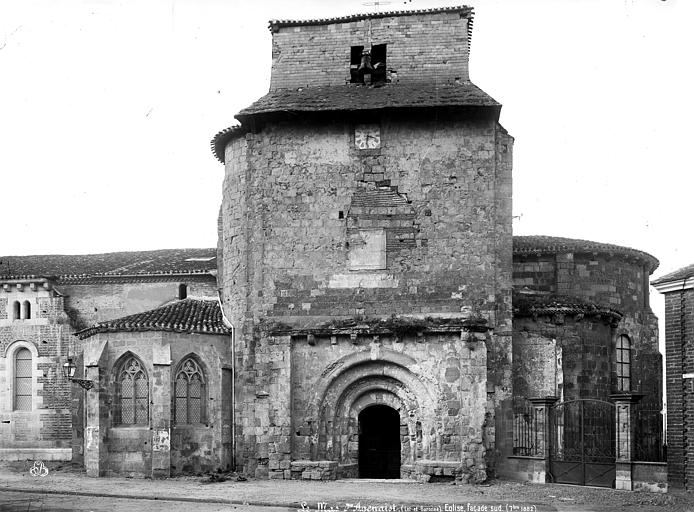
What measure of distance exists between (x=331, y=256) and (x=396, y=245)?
1.84 m

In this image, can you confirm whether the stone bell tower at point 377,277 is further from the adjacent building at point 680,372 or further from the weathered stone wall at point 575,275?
the adjacent building at point 680,372

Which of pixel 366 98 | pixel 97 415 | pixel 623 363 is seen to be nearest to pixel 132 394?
pixel 97 415

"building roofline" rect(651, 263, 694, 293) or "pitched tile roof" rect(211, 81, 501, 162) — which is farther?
"pitched tile roof" rect(211, 81, 501, 162)

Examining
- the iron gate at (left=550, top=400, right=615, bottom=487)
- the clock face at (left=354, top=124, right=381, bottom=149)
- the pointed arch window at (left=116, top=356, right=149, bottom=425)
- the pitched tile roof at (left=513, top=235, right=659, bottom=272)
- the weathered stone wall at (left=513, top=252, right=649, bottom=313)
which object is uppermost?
the clock face at (left=354, top=124, right=381, bottom=149)

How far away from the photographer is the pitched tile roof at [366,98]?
102 feet

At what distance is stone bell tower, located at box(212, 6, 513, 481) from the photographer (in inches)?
1203

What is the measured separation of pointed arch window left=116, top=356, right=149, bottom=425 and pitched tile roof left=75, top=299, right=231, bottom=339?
103 centimetres

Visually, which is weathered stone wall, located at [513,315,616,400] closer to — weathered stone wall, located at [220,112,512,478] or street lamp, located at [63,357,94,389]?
weathered stone wall, located at [220,112,512,478]

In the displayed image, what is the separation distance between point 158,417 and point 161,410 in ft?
0.68

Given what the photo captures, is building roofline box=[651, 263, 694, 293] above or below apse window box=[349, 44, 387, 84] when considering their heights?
below

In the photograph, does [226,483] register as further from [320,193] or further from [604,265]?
[604,265]

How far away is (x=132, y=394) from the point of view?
32.1 metres

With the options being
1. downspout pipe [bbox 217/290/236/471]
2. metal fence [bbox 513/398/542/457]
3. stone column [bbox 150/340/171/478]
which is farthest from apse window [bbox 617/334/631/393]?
stone column [bbox 150/340/171/478]

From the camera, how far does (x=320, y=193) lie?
31859mm
